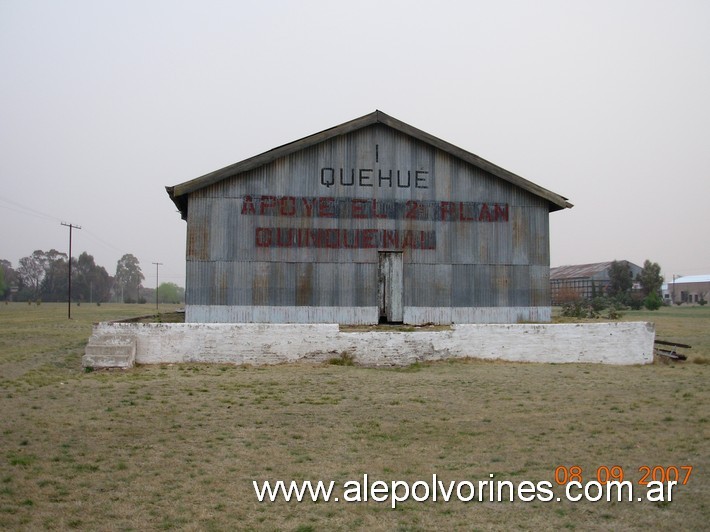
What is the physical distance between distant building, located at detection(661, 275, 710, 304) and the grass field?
388 ft

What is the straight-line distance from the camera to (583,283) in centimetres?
9044

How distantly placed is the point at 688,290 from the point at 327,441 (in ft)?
443

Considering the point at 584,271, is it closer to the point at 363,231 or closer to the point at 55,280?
the point at 363,231

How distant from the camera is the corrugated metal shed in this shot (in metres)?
22.0

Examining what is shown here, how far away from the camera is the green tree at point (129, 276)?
178250 millimetres

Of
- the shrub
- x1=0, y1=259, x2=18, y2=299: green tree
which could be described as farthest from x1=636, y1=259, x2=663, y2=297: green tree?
x1=0, y1=259, x2=18, y2=299: green tree

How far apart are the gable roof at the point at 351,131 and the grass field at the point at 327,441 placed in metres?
6.44

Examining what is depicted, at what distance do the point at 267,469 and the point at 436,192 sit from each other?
1523 centimetres

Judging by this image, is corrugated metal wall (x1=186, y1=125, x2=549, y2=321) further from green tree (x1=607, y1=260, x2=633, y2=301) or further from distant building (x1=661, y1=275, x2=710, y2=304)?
distant building (x1=661, y1=275, x2=710, y2=304)

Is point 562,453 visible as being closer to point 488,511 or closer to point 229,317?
point 488,511
